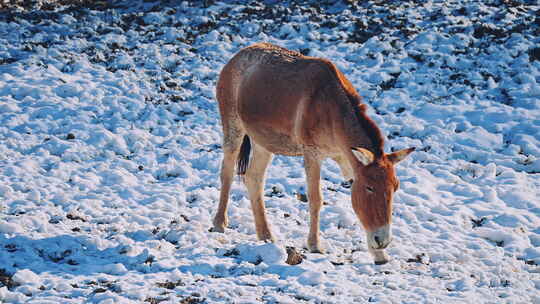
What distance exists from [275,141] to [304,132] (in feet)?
2.05

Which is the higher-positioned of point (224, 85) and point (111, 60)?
point (224, 85)

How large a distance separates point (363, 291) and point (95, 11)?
13.1 meters

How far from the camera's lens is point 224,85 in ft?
25.9

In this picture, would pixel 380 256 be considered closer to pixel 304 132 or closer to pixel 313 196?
pixel 313 196

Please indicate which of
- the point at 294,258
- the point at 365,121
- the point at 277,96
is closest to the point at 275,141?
the point at 277,96

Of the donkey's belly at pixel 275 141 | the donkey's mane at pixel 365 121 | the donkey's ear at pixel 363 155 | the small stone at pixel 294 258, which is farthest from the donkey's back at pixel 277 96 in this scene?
the small stone at pixel 294 258

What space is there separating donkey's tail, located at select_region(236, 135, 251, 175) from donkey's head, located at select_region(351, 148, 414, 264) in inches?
94.8

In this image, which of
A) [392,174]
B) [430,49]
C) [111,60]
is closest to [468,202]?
[392,174]

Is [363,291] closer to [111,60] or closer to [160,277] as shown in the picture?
[160,277]

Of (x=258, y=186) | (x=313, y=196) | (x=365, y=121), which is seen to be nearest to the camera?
(x=365, y=121)

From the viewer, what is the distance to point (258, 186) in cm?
754

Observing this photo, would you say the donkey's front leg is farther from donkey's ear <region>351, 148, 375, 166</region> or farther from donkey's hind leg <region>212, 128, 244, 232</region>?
donkey's hind leg <region>212, 128, 244, 232</region>

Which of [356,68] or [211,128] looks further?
[356,68]

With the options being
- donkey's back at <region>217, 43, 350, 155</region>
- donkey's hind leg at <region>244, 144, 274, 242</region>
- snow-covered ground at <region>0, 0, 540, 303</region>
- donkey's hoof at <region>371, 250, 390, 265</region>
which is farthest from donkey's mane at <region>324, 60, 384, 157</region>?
donkey's hind leg at <region>244, 144, 274, 242</region>
